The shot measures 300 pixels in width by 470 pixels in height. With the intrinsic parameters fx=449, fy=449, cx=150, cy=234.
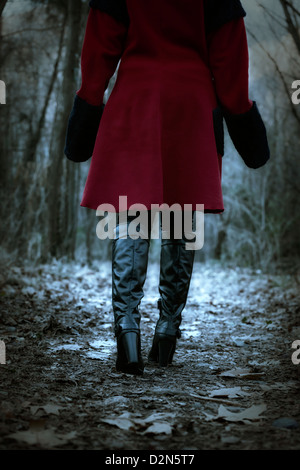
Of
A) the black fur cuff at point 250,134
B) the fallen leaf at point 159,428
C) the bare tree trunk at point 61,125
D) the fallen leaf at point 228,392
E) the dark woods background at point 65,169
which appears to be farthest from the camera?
the bare tree trunk at point 61,125

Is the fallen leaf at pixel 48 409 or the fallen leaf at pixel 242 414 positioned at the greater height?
the fallen leaf at pixel 48 409

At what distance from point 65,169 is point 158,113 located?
6815mm

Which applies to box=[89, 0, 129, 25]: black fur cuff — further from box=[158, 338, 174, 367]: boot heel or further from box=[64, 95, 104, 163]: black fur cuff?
box=[158, 338, 174, 367]: boot heel

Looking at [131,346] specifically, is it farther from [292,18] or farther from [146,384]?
[292,18]

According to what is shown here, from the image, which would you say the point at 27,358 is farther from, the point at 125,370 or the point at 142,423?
the point at 142,423

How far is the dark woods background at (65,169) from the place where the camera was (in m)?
6.87

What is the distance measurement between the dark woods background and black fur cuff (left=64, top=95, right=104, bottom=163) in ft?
9.29

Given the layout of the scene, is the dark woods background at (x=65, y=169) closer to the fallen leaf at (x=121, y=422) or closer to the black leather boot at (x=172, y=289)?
the black leather boot at (x=172, y=289)

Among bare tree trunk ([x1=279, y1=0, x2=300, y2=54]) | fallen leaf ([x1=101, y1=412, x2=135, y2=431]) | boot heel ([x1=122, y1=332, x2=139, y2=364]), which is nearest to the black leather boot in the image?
boot heel ([x1=122, y1=332, x2=139, y2=364])

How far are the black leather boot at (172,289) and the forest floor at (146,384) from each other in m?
0.15

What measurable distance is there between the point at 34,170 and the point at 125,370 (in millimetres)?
5799

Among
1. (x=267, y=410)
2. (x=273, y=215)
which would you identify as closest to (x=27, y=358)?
(x=267, y=410)

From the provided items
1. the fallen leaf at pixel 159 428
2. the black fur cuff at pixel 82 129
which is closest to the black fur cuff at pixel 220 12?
the black fur cuff at pixel 82 129

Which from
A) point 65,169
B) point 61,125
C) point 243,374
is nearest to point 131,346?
point 243,374
